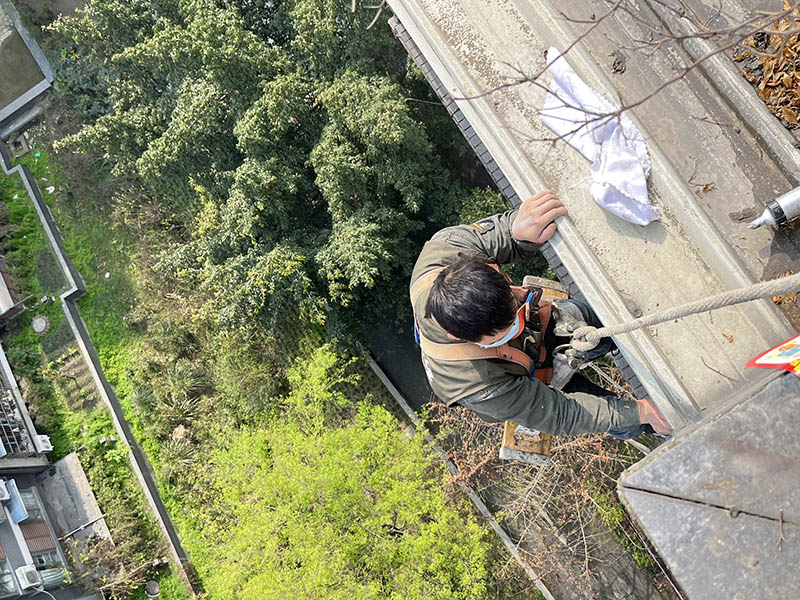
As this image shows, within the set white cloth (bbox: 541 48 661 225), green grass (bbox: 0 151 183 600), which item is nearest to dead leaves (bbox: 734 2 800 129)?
white cloth (bbox: 541 48 661 225)

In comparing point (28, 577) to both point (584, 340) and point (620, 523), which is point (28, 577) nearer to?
point (620, 523)

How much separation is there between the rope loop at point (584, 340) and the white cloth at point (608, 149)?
1.21 metres

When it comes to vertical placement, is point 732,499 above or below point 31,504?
below

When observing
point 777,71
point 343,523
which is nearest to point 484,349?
point 777,71

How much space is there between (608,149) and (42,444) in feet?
37.8

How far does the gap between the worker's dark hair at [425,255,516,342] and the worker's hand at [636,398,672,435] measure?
123 centimetres

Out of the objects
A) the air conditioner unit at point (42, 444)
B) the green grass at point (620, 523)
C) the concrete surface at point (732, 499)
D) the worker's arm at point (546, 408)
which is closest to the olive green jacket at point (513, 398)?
the worker's arm at point (546, 408)

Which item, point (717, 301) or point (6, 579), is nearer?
point (717, 301)

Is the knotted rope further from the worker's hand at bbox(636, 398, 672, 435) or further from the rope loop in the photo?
the worker's hand at bbox(636, 398, 672, 435)

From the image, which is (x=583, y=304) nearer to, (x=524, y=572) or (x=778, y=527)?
(x=778, y=527)

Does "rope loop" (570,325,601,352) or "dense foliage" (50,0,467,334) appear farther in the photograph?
"dense foliage" (50,0,467,334)

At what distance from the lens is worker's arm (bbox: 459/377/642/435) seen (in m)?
3.74

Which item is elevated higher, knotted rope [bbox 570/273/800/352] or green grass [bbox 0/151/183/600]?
green grass [bbox 0/151/183/600]

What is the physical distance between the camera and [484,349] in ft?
12.1
